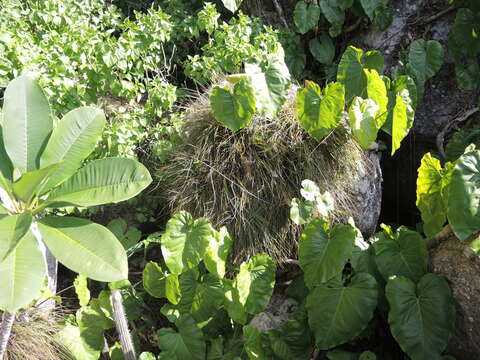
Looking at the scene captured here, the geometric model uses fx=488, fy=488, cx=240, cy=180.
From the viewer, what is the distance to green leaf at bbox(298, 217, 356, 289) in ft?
6.31

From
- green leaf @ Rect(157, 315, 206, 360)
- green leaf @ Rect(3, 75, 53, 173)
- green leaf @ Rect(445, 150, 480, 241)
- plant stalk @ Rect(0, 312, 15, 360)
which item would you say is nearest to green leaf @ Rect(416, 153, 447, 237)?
green leaf @ Rect(445, 150, 480, 241)

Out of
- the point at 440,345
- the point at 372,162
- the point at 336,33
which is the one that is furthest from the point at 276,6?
the point at 440,345

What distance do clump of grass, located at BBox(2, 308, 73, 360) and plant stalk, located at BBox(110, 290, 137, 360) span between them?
0.26m

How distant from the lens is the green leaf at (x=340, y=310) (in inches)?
75.3

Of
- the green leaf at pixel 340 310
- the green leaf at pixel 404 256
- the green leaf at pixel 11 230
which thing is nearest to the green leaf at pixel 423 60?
the green leaf at pixel 404 256

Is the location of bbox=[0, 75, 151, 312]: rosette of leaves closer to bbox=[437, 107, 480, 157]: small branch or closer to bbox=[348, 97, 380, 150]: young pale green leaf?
bbox=[348, 97, 380, 150]: young pale green leaf

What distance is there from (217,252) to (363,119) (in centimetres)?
91

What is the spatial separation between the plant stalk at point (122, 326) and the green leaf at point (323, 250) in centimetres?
77

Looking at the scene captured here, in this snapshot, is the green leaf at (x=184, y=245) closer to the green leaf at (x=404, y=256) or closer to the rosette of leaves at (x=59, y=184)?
the rosette of leaves at (x=59, y=184)

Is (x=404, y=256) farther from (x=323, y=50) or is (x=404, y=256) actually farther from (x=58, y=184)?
(x=323, y=50)

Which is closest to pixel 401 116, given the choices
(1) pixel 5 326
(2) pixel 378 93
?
(2) pixel 378 93

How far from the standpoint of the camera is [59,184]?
1.64 meters

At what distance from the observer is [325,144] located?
236 centimetres

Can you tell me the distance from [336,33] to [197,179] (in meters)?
1.61
